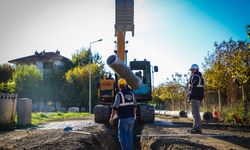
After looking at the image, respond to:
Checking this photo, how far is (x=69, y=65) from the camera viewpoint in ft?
191

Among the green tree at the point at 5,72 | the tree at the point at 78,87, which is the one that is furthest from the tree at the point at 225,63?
the green tree at the point at 5,72

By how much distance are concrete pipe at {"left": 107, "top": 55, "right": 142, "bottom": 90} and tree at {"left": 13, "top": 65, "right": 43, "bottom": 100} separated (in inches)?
1561

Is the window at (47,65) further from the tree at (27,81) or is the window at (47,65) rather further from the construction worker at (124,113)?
the construction worker at (124,113)

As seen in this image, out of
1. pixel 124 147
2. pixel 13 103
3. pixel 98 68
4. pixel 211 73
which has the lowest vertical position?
pixel 124 147

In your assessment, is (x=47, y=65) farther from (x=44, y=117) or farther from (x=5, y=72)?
(x=44, y=117)

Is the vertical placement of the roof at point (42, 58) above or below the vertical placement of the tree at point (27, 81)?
above

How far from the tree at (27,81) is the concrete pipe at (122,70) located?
3966 cm

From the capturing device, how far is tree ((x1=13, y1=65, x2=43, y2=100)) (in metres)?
44.3

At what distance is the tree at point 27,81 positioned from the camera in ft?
145

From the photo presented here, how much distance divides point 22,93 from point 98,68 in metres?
13.2

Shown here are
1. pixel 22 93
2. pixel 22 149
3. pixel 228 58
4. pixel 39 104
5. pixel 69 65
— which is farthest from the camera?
pixel 69 65

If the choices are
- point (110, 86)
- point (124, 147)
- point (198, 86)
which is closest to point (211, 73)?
point (110, 86)

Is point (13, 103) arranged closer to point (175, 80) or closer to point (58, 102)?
point (175, 80)

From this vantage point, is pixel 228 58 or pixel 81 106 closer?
pixel 228 58
